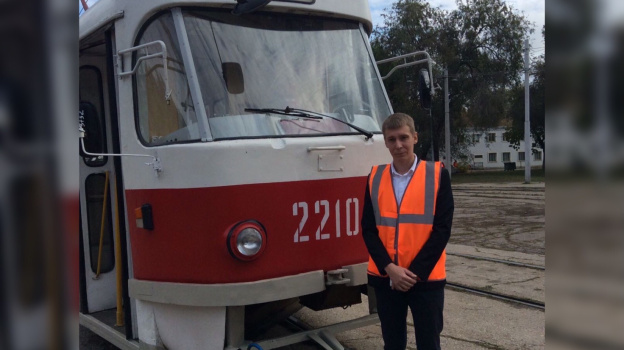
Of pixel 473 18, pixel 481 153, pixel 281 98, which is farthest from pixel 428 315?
pixel 481 153

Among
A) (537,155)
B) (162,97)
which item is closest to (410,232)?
(162,97)

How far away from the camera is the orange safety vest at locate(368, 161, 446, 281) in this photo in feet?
10.5

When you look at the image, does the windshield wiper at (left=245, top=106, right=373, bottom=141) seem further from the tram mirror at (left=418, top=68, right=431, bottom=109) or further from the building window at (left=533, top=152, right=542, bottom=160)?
the building window at (left=533, top=152, right=542, bottom=160)

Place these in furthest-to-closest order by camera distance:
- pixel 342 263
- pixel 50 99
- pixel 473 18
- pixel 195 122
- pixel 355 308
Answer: pixel 473 18 → pixel 355 308 → pixel 342 263 → pixel 195 122 → pixel 50 99

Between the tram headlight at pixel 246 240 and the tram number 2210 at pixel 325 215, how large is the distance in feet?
0.89

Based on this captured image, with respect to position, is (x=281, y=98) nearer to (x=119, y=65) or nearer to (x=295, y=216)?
(x=295, y=216)

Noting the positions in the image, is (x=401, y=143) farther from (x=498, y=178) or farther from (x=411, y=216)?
(x=498, y=178)

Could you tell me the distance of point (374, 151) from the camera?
13.6ft

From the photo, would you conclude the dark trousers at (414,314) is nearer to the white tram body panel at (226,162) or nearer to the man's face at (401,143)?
the white tram body panel at (226,162)

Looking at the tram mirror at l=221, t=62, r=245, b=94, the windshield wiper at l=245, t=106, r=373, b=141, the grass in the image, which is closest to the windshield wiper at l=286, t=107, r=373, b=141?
the windshield wiper at l=245, t=106, r=373, b=141

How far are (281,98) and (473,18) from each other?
32.2 metres

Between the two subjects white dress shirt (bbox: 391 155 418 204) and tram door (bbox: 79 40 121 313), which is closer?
white dress shirt (bbox: 391 155 418 204)

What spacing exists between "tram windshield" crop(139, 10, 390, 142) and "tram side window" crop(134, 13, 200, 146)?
3 cm

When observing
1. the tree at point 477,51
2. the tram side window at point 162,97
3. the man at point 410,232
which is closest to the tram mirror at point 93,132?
the tram side window at point 162,97
